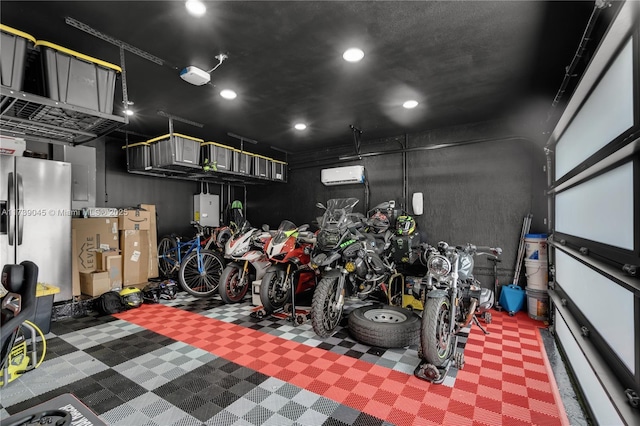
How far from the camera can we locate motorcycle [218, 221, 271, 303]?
4.52m

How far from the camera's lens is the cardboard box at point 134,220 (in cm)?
→ 517

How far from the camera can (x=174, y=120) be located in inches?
185

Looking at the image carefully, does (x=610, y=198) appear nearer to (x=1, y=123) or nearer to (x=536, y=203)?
(x=536, y=203)

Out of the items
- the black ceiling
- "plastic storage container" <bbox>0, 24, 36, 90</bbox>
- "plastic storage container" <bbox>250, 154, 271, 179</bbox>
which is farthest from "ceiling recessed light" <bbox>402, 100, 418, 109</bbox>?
"plastic storage container" <bbox>0, 24, 36, 90</bbox>

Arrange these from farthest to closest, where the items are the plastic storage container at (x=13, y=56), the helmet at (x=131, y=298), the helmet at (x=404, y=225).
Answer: the helmet at (x=404, y=225) < the helmet at (x=131, y=298) < the plastic storage container at (x=13, y=56)

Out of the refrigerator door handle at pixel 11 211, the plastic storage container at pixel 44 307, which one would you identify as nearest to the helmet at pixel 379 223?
the plastic storage container at pixel 44 307

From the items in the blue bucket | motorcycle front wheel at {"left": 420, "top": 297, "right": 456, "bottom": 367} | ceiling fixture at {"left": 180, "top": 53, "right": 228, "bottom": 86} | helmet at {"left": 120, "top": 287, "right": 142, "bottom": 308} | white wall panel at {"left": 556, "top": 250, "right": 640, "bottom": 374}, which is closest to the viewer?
white wall panel at {"left": 556, "top": 250, "right": 640, "bottom": 374}

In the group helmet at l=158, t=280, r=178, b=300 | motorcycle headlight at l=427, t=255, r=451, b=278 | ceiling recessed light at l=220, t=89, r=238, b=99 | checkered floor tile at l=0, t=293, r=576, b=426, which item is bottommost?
checkered floor tile at l=0, t=293, r=576, b=426

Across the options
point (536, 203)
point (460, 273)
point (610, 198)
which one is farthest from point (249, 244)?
point (536, 203)

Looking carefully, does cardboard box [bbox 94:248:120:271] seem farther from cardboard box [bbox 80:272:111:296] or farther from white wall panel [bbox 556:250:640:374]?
white wall panel [bbox 556:250:640:374]

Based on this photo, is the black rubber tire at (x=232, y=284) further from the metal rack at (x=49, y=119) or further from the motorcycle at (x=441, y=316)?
the motorcycle at (x=441, y=316)

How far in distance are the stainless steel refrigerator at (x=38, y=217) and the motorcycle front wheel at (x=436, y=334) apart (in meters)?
4.58

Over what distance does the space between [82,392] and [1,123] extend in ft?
9.12

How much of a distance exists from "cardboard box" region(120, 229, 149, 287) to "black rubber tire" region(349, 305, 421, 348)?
4.06 m
